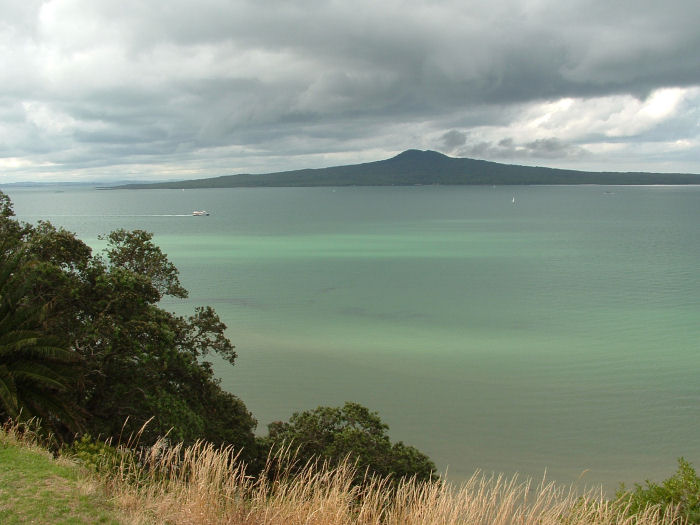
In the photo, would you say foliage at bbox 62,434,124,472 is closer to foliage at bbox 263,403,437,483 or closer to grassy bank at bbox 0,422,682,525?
grassy bank at bbox 0,422,682,525

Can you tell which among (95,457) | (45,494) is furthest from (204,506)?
(95,457)

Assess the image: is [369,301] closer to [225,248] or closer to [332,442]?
[332,442]

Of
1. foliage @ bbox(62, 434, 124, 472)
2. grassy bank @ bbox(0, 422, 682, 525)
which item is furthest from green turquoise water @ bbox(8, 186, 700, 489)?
foliage @ bbox(62, 434, 124, 472)

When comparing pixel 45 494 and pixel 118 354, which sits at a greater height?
pixel 118 354

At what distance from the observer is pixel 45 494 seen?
19.5 ft

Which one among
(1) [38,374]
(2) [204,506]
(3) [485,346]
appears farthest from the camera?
(3) [485,346]

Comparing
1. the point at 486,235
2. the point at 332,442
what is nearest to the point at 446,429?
the point at 332,442

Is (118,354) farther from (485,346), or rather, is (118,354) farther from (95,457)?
(485,346)

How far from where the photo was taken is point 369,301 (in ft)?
111

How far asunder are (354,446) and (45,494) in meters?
5.56

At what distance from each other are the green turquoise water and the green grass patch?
10034 mm

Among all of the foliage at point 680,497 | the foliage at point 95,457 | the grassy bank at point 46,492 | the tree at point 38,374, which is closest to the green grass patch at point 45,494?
the grassy bank at point 46,492

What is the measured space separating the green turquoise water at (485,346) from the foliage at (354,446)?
4224 millimetres

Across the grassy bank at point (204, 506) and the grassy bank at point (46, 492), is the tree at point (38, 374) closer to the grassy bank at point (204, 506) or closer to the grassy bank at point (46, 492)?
the grassy bank at point (46, 492)
